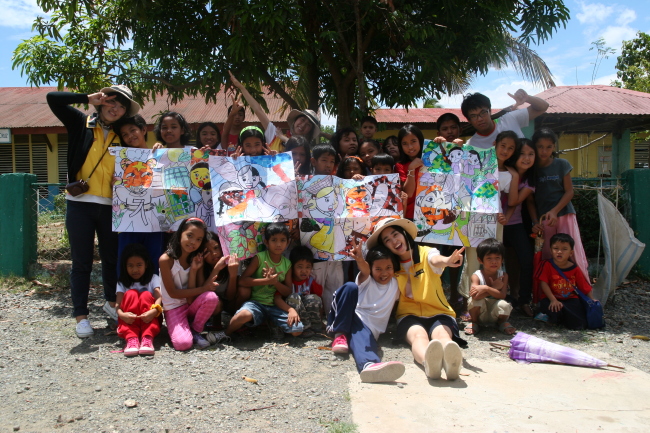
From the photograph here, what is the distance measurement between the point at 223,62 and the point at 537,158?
11.1 ft

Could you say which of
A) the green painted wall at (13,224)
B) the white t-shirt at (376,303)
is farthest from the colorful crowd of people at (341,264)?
the green painted wall at (13,224)

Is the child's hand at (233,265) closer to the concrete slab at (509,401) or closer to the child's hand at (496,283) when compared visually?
the concrete slab at (509,401)

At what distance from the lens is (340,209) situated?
4.26 metres

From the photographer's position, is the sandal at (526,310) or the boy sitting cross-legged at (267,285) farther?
the sandal at (526,310)

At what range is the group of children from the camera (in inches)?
141

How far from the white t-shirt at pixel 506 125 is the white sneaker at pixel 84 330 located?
3.74 m

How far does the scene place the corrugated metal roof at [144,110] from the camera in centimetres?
1301

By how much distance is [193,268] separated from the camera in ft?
12.4

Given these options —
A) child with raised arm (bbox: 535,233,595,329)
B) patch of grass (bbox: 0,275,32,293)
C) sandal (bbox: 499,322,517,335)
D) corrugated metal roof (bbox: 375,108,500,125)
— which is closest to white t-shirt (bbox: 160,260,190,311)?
sandal (bbox: 499,322,517,335)

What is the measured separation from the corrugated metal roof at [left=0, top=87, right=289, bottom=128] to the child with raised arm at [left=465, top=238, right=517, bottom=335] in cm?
895

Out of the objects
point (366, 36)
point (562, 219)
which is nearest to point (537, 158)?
point (562, 219)

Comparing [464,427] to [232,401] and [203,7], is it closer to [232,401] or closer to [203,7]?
[232,401]

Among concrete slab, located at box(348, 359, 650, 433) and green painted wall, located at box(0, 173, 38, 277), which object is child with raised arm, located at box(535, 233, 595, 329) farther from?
green painted wall, located at box(0, 173, 38, 277)

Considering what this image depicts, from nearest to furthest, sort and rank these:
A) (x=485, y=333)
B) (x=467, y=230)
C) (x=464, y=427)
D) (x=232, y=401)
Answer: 1. (x=464, y=427)
2. (x=232, y=401)
3. (x=485, y=333)
4. (x=467, y=230)
